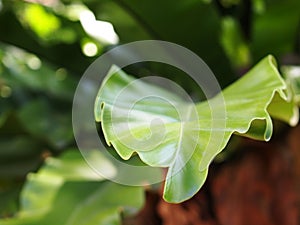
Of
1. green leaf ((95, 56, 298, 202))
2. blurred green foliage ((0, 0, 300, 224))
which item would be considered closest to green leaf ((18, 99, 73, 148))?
blurred green foliage ((0, 0, 300, 224))

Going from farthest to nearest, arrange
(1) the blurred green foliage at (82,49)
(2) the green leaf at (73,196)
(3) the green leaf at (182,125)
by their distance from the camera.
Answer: (1) the blurred green foliage at (82,49), (2) the green leaf at (73,196), (3) the green leaf at (182,125)


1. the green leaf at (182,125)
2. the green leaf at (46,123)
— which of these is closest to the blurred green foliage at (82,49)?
the green leaf at (46,123)

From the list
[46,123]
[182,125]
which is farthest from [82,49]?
[182,125]

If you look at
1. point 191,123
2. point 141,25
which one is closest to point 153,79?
point 141,25

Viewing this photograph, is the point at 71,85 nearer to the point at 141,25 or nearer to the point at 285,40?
the point at 141,25

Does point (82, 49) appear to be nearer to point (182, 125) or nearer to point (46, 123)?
point (46, 123)

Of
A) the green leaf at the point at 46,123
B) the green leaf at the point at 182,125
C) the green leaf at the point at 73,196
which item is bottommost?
the green leaf at the point at 46,123

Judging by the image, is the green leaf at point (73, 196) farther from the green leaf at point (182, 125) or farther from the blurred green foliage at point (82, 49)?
the green leaf at point (182, 125)
